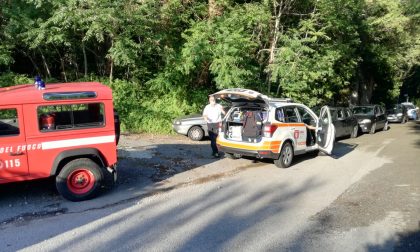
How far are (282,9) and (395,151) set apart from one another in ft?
29.4

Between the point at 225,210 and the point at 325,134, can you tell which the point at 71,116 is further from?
the point at 325,134

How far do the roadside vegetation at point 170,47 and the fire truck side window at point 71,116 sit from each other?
306 inches

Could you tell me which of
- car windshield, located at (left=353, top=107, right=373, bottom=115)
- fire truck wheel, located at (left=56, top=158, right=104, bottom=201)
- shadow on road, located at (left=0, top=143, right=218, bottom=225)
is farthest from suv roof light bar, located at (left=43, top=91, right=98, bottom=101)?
car windshield, located at (left=353, top=107, right=373, bottom=115)

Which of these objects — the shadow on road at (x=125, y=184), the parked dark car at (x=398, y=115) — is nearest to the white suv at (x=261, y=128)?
the shadow on road at (x=125, y=184)

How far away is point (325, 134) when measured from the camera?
12.5 m

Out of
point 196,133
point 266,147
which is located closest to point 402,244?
point 266,147

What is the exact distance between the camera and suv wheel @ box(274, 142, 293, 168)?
1089 cm

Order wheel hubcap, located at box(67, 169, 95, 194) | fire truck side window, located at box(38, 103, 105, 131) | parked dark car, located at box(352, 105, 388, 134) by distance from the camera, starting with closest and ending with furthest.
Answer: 1. fire truck side window, located at box(38, 103, 105, 131)
2. wheel hubcap, located at box(67, 169, 95, 194)
3. parked dark car, located at box(352, 105, 388, 134)

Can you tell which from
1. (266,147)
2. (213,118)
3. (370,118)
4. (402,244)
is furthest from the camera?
(370,118)

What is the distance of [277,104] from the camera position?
11.0m

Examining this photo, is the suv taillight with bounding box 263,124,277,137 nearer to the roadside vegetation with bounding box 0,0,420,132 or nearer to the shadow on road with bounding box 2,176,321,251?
the shadow on road with bounding box 2,176,321,251

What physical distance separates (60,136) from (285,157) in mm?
5934

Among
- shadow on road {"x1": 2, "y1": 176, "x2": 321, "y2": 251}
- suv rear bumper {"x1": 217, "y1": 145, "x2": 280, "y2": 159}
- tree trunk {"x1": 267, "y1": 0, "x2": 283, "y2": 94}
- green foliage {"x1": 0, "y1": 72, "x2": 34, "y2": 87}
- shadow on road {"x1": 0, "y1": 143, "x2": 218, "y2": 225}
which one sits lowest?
shadow on road {"x1": 2, "y1": 176, "x2": 321, "y2": 251}

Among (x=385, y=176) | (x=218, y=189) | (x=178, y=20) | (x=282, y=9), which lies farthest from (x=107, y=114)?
(x=282, y=9)
